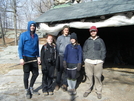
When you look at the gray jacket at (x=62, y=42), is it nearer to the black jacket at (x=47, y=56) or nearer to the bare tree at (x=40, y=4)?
the black jacket at (x=47, y=56)

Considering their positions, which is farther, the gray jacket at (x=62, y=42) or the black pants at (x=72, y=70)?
the gray jacket at (x=62, y=42)

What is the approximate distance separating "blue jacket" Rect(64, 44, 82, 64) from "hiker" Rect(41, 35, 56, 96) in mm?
379

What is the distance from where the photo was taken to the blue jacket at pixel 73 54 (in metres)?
3.21

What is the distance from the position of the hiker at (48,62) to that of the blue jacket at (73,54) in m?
0.38

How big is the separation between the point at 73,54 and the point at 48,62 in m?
0.70

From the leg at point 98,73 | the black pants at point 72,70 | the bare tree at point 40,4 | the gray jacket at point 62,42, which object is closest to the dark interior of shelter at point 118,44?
the gray jacket at point 62,42

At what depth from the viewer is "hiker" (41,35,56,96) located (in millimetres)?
3098

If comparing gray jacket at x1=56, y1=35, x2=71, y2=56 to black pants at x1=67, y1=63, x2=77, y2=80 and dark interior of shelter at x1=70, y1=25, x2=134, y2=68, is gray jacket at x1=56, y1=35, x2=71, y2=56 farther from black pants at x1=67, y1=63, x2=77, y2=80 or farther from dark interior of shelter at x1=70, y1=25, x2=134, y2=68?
dark interior of shelter at x1=70, y1=25, x2=134, y2=68

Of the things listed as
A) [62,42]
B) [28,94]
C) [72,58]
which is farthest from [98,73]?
[28,94]

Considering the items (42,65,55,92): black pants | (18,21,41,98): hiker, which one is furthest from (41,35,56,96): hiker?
(18,21,41,98): hiker

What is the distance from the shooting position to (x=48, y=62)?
3.12 meters

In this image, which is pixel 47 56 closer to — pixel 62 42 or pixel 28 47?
pixel 28 47

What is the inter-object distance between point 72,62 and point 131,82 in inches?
91.1

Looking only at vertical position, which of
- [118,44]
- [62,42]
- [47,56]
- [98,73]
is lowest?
[98,73]
